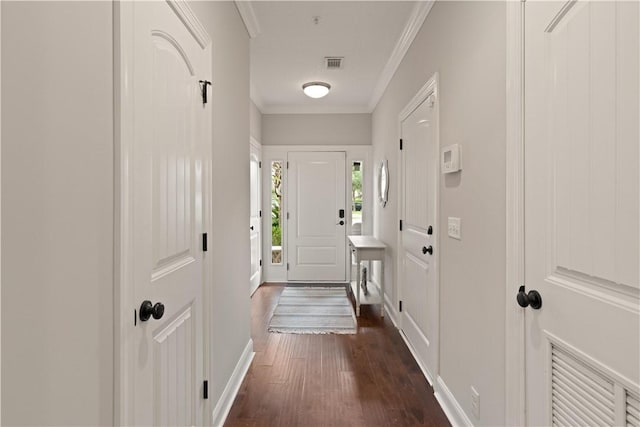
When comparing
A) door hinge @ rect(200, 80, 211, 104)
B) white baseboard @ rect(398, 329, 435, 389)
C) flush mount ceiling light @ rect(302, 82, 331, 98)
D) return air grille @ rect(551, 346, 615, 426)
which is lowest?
white baseboard @ rect(398, 329, 435, 389)

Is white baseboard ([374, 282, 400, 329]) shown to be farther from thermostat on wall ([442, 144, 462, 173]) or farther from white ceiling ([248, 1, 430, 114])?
white ceiling ([248, 1, 430, 114])

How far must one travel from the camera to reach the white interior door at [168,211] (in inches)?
42.2

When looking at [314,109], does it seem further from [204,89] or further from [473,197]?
[473,197]

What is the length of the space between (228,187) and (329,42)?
1.79 meters

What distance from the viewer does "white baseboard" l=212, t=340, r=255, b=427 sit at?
1.86 metres

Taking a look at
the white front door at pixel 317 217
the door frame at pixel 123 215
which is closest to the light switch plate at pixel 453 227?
the door frame at pixel 123 215

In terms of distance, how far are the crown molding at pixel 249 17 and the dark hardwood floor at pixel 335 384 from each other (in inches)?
103

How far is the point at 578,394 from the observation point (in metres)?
1.01

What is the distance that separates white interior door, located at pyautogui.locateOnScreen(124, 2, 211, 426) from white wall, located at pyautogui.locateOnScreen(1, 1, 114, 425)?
0.12 meters

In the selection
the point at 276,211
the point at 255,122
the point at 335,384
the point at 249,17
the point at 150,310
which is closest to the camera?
the point at 150,310

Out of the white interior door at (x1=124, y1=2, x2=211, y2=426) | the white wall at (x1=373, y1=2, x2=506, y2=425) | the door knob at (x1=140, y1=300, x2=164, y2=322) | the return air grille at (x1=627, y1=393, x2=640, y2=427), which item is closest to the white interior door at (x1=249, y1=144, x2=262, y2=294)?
the white wall at (x1=373, y1=2, x2=506, y2=425)

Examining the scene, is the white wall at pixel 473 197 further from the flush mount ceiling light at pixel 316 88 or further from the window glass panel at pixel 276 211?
the window glass panel at pixel 276 211

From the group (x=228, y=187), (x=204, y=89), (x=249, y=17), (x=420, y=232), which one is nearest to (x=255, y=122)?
(x=249, y=17)

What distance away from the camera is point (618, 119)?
2.83 ft
